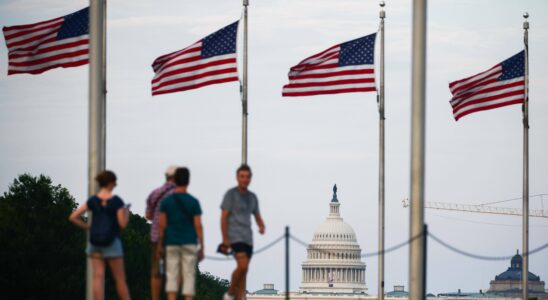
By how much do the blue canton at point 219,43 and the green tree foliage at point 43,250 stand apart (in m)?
33.1

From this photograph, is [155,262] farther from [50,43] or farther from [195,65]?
[195,65]

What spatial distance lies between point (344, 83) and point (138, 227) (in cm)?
6389

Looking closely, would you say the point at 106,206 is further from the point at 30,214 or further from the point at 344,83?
the point at 30,214

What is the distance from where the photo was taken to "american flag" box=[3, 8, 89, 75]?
1730 inches

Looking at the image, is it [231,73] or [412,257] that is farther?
[231,73]

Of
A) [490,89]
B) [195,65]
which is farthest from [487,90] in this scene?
[195,65]

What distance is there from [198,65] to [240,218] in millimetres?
16266

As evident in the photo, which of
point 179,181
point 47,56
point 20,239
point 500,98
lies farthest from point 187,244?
point 20,239

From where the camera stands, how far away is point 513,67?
5447 centimetres

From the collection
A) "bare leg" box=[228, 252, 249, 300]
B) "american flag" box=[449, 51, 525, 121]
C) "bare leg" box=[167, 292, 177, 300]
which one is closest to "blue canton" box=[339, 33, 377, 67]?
"american flag" box=[449, 51, 525, 121]

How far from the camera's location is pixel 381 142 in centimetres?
5869

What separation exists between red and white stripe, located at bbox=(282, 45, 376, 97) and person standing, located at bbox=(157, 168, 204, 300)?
1978 cm

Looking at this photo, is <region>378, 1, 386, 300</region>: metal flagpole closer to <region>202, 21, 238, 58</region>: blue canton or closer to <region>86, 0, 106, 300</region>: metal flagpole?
→ <region>202, 21, 238, 58</region>: blue canton

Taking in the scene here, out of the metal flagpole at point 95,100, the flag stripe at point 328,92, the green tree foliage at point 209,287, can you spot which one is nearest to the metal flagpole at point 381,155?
the flag stripe at point 328,92
